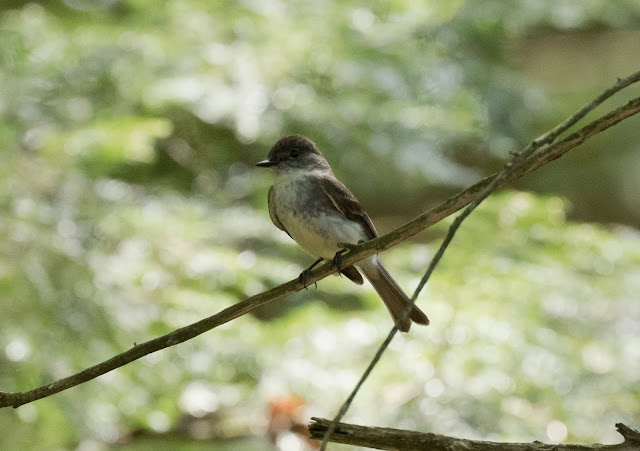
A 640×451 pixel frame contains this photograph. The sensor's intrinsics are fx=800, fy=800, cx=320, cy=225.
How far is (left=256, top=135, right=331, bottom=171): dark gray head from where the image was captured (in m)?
2.97

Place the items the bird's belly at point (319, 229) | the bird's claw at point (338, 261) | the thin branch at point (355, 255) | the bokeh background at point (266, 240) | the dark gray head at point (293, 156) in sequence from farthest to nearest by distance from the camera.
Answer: the bokeh background at point (266, 240) < the dark gray head at point (293, 156) < the bird's belly at point (319, 229) < the bird's claw at point (338, 261) < the thin branch at point (355, 255)

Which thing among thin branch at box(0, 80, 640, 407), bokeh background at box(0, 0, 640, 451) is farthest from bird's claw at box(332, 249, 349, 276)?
bokeh background at box(0, 0, 640, 451)

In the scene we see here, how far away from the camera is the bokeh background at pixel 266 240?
11.8 feet

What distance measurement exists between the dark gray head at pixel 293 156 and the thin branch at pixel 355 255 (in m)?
1.13

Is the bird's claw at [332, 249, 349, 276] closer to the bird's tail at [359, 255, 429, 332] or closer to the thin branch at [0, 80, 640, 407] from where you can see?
the thin branch at [0, 80, 640, 407]

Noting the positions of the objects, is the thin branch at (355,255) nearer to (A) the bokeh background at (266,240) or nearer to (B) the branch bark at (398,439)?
(B) the branch bark at (398,439)

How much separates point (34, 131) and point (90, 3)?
5.82 feet

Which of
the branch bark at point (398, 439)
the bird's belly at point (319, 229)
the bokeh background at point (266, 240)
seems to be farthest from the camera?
the bokeh background at point (266, 240)

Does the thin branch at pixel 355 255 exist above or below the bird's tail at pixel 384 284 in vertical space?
below

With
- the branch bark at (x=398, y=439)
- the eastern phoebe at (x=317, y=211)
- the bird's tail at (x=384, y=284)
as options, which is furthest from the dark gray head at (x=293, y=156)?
the branch bark at (x=398, y=439)

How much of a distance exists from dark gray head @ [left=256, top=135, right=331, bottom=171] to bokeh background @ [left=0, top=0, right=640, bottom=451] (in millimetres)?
1133

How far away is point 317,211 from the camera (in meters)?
2.84

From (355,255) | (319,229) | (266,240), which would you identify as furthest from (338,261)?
(266,240)

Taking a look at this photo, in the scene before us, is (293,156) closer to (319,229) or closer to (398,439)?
(319,229)
